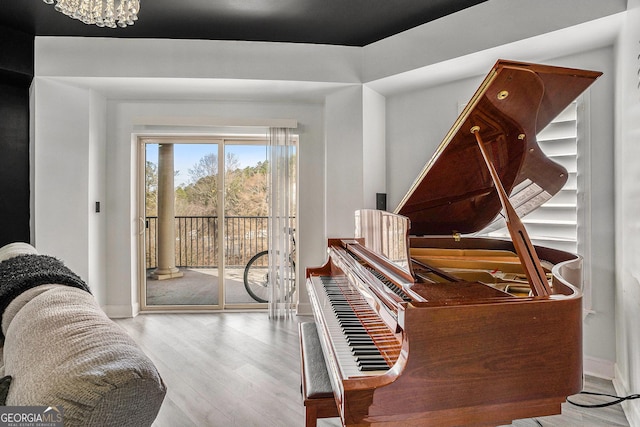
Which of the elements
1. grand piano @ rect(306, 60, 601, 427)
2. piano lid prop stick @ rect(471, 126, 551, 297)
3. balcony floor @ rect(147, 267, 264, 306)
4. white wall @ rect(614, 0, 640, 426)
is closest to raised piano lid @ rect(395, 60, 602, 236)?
grand piano @ rect(306, 60, 601, 427)

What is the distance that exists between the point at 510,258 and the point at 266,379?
1812 millimetres

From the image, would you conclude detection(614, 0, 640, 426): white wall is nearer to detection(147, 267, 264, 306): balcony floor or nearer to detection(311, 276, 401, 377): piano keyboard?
detection(311, 276, 401, 377): piano keyboard

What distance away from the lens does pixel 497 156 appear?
5.50 ft

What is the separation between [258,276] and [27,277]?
2851 millimetres

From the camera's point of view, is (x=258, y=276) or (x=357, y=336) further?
(x=258, y=276)

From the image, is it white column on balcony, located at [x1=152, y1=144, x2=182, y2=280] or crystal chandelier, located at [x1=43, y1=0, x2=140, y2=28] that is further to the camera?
white column on balcony, located at [x1=152, y1=144, x2=182, y2=280]

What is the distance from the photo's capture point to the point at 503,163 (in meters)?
1.74

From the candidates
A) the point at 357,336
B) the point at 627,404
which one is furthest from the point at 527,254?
the point at 627,404

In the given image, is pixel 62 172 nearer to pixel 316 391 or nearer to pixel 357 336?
pixel 316 391

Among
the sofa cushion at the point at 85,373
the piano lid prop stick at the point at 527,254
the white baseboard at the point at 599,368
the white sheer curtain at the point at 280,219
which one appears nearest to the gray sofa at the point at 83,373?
the sofa cushion at the point at 85,373

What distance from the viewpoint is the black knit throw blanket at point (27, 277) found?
4.33 ft

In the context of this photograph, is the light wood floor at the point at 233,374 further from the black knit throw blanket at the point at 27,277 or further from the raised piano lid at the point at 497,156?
the raised piano lid at the point at 497,156

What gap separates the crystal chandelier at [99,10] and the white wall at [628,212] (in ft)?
9.30

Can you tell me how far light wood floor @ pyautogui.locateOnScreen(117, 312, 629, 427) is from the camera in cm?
203
